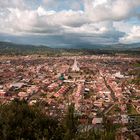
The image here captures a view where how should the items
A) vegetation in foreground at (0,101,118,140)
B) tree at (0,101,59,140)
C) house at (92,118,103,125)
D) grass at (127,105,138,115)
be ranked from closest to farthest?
vegetation in foreground at (0,101,118,140)
tree at (0,101,59,140)
house at (92,118,103,125)
grass at (127,105,138,115)

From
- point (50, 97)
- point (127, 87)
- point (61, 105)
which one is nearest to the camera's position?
point (61, 105)

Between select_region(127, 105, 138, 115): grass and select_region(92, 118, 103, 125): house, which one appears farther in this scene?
select_region(127, 105, 138, 115): grass

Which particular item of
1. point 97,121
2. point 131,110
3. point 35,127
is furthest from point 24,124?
point 131,110

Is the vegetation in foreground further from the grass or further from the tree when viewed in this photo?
the grass

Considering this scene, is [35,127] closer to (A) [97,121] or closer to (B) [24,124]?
(B) [24,124]

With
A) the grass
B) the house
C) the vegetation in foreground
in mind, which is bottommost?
the grass

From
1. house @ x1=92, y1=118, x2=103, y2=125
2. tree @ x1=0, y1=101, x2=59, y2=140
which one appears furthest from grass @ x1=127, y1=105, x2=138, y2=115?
tree @ x1=0, y1=101, x2=59, y2=140

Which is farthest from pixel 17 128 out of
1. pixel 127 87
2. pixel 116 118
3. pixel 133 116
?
pixel 127 87

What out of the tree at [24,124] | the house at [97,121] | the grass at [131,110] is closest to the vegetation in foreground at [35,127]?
the tree at [24,124]

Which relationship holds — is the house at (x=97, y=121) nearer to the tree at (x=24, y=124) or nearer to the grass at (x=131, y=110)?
the grass at (x=131, y=110)

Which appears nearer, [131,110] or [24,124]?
[24,124]

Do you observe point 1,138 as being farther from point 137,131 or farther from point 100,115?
point 100,115
